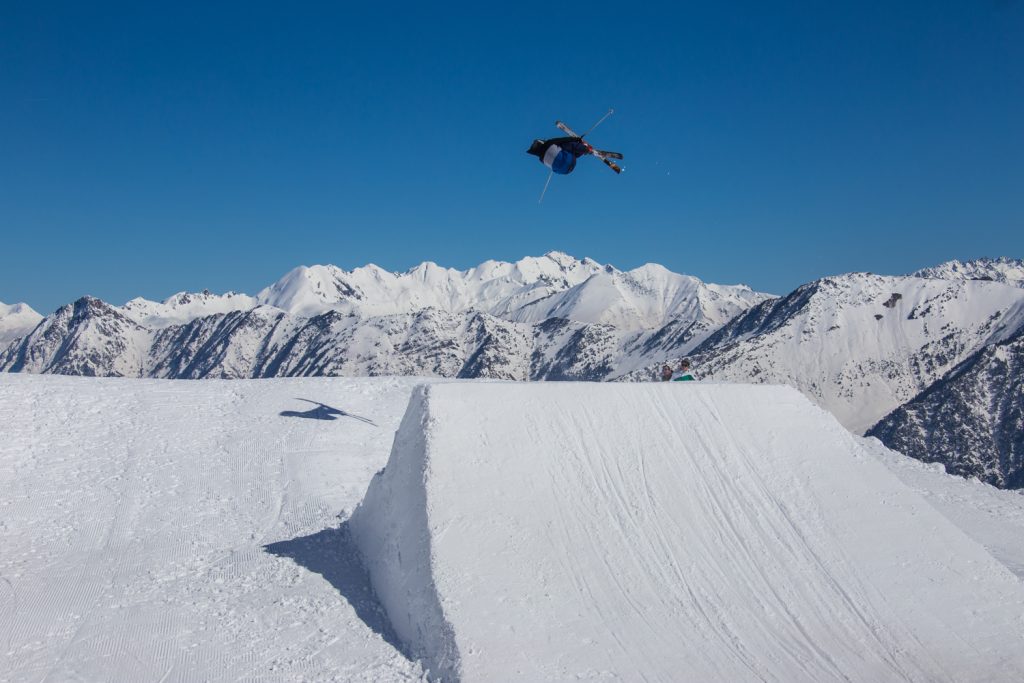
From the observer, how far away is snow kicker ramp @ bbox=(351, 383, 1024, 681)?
13414mm

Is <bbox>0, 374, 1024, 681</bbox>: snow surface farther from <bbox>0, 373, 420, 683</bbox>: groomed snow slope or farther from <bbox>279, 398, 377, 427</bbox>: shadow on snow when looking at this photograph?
<bbox>279, 398, 377, 427</bbox>: shadow on snow

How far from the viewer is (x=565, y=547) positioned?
1558 cm

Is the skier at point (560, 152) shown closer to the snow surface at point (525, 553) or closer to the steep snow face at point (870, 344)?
the snow surface at point (525, 553)

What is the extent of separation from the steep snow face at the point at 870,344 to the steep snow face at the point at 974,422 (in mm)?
16307

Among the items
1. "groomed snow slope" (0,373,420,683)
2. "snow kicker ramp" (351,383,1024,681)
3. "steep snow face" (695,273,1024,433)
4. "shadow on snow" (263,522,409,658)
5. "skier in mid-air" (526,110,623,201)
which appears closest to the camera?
"snow kicker ramp" (351,383,1024,681)

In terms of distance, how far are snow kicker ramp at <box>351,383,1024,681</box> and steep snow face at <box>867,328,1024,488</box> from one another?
123171mm

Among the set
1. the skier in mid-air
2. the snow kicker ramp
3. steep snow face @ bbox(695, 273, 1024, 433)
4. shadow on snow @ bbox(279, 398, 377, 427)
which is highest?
steep snow face @ bbox(695, 273, 1024, 433)

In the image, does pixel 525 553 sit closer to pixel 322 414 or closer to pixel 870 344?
pixel 322 414

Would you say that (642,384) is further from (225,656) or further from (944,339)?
(944,339)

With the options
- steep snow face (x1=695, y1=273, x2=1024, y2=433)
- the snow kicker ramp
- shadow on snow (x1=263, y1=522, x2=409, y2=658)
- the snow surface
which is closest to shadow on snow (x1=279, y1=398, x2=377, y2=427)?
the snow surface

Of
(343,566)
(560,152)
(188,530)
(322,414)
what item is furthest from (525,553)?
(322,414)

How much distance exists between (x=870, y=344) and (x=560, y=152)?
18141 centimetres

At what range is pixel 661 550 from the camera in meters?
16.0

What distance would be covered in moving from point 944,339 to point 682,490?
186238mm
